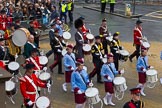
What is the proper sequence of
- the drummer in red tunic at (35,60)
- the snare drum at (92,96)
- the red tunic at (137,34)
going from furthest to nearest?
the red tunic at (137,34) → the drummer in red tunic at (35,60) → the snare drum at (92,96)

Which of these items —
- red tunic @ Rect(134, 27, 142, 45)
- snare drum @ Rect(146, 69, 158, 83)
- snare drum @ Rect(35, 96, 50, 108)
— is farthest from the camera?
red tunic @ Rect(134, 27, 142, 45)

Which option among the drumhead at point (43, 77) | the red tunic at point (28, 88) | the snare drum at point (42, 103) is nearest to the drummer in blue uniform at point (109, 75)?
the drumhead at point (43, 77)

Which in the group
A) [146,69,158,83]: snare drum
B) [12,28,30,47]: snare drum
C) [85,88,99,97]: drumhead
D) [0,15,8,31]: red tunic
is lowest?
[146,69,158,83]: snare drum

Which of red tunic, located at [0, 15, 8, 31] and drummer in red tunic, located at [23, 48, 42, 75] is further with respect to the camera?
red tunic, located at [0, 15, 8, 31]

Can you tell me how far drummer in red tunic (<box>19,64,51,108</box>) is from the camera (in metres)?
9.31

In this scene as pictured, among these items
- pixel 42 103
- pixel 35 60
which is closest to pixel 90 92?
pixel 42 103

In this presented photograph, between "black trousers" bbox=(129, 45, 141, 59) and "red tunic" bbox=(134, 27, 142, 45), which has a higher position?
"red tunic" bbox=(134, 27, 142, 45)

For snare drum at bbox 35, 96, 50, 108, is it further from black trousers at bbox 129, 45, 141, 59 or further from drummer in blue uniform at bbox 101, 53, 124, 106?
black trousers at bbox 129, 45, 141, 59

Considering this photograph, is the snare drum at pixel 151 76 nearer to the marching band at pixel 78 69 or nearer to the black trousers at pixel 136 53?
the marching band at pixel 78 69

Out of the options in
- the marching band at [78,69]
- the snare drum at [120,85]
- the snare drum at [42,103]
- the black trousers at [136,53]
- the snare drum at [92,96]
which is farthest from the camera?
the black trousers at [136,53]

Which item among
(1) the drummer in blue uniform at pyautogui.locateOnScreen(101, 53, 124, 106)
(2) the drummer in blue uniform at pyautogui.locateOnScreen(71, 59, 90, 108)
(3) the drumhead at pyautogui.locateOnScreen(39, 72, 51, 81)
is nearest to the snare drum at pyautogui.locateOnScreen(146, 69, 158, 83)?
(1) the drummer in blue uniform at pyautogui.locateOnScreen(101, 53, 124, 106)

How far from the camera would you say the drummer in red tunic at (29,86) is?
931 centimetres

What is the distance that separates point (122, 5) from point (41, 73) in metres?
29.9

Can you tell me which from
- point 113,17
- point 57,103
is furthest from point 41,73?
point 113,17
